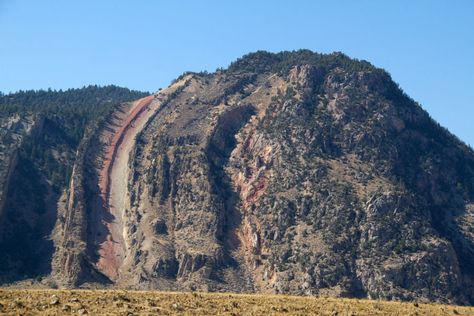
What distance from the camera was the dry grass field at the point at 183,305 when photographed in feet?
177

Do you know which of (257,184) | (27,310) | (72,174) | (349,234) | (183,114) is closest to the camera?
(27,310)

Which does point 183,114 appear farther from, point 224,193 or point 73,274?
point 73,274

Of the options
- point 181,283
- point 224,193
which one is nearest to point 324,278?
point 181,283

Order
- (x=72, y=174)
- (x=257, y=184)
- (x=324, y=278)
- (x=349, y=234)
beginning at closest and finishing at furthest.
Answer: (x=324, y=278), (x=349, y=234), (x=257, y=184), (x=72, y=174)

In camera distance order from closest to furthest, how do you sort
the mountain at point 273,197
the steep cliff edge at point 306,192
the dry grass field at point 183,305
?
1. the dry grass field at point 183,305
2. the steep cliff edge at point 306,192
3. the mountain at point 273,197

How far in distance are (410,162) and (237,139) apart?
133 feet

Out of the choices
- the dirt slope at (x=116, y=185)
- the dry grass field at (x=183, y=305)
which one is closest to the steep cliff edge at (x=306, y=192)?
the dirt slope at (x=116, y=185)

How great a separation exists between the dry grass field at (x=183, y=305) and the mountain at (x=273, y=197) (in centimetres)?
6574

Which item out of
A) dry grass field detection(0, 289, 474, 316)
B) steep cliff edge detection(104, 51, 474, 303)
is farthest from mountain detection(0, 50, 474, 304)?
dry grass field detection(0, 289, 474, 316)

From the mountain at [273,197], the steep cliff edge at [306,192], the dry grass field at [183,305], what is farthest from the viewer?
the mountain at [273,197]

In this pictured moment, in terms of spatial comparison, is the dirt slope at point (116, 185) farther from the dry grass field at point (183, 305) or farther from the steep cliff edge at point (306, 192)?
the dry grass field at point (183, 305)

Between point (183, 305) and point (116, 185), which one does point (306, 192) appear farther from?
point (183, 305)

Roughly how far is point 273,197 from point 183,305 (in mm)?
95343

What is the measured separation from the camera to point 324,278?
131 metres
